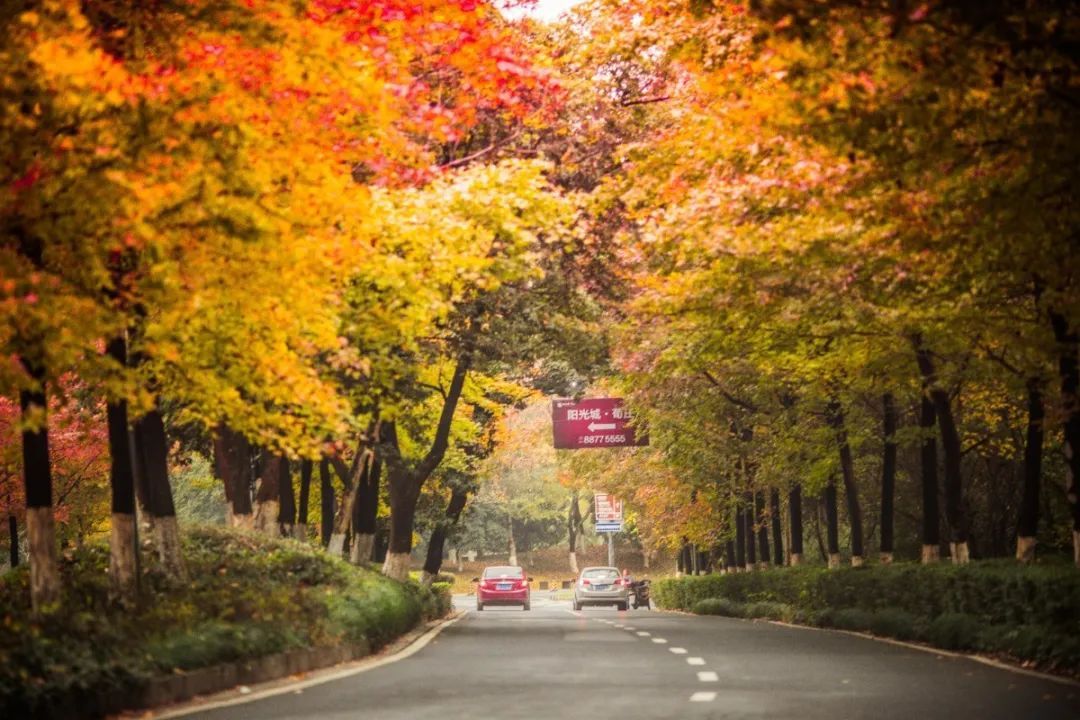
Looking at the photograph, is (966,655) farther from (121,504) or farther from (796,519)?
(796,519)

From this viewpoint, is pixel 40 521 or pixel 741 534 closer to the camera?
pixel 40 521

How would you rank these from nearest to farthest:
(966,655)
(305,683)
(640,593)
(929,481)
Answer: (305,683), (966,655), (929,481), (640,593)

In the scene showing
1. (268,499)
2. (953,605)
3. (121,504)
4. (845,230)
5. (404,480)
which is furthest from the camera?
(404,480)

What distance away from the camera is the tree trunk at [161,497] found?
21.0 m

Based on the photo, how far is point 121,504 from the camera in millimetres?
17953

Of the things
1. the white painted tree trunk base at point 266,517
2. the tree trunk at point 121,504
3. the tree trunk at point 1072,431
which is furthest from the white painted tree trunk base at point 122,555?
the white painted tree trunk base at point 266,517

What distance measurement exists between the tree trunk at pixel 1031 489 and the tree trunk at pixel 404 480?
12.2 metres

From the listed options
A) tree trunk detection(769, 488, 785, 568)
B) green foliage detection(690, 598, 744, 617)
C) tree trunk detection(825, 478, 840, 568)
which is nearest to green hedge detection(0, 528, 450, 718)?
tree trunk detection(825, 478, 840, 568)

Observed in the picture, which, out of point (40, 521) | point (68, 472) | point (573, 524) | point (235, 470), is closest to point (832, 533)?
point (235, 470)

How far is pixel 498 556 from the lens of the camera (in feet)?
408

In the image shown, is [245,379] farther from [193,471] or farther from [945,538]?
[193,471]

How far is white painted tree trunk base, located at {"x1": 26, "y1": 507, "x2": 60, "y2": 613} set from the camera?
1567cm

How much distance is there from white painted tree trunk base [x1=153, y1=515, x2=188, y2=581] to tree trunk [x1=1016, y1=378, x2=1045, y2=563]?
11.3 metres

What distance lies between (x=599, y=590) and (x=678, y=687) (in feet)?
130
